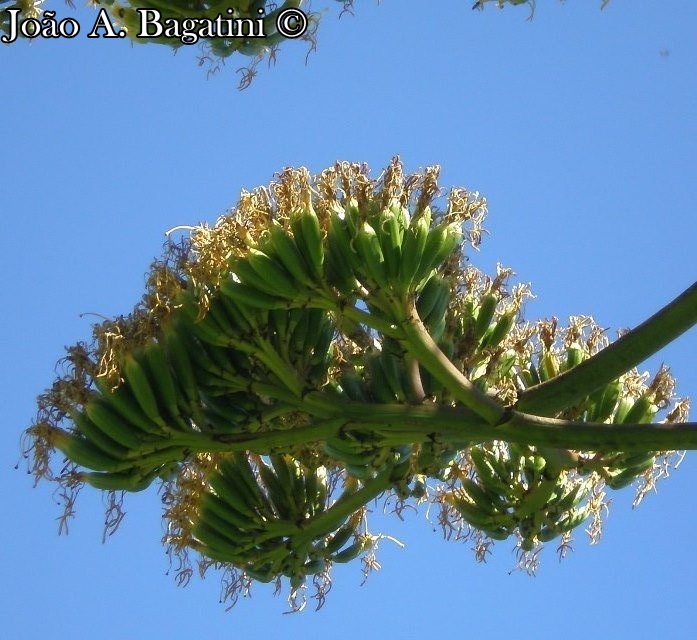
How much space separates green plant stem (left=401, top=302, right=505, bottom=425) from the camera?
454cm

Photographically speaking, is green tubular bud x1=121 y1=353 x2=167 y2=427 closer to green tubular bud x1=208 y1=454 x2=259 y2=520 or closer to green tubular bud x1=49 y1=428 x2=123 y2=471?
green tubular bud x1=49 y1=428 x2=123 y2=471

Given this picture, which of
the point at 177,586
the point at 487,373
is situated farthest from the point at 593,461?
the point at 177,586

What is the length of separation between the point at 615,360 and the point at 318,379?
4.05ft

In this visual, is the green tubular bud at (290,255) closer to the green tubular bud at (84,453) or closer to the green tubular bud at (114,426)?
the green tubular bud at (114,426)

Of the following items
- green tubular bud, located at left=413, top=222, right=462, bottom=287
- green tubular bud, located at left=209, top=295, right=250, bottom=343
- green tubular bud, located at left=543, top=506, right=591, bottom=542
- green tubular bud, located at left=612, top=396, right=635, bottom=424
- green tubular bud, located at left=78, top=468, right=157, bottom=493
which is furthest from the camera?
green tubular bud, located at left=543, top=506, right=591, bottom=542

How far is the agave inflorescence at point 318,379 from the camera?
184 inches

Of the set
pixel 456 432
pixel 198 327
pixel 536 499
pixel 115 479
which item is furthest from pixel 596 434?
pixel 115 479

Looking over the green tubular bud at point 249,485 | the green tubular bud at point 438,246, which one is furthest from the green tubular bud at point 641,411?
the green tubular bud at point 249,485

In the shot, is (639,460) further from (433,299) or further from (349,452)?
(349,452)

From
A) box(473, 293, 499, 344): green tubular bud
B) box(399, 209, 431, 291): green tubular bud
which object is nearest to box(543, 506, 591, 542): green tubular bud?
box(473, 293, 499, 344): green tubular bud

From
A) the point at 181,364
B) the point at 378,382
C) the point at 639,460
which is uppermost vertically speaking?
the point at 181,364

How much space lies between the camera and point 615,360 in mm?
4359

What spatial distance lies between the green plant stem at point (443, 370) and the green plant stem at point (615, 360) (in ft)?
0.46

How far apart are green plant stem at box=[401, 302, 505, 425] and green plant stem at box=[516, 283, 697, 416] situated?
141mm
